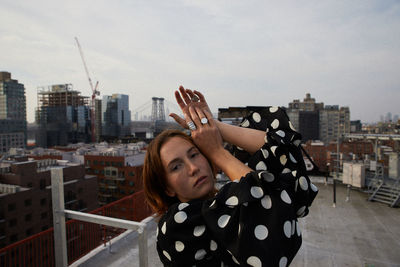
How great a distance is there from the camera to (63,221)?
3.53 meters

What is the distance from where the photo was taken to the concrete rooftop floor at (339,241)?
183 inches

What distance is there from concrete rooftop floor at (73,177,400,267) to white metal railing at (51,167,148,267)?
677 mm

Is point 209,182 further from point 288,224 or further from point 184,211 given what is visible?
point 288,224

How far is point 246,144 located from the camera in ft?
3.96

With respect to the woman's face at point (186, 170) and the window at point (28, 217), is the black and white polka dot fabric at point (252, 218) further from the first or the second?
the window at point (28, 217)

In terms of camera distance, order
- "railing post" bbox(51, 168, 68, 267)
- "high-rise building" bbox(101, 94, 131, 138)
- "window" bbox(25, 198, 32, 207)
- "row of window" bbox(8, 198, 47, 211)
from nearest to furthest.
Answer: "railing post" bbox(51, 168, 68, 267), "row of window" bbox(8, 198, 47, 211), "window" bbox(25, 198, 32, 207), "high-rise building" bbox(101, 94, 131, 138)

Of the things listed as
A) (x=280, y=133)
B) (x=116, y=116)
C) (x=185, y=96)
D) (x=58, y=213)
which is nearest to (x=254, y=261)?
(x=280, y=133)

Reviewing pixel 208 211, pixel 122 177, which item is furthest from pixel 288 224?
pixel 122 177

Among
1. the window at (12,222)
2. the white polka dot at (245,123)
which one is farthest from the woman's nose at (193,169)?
the window at (12,222)

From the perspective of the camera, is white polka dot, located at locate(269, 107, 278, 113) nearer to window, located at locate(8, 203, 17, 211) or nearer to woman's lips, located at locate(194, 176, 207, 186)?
woman's lips, located at locate(194, 176, 207, 186)

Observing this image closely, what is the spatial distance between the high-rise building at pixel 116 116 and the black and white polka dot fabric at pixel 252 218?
12652 cm

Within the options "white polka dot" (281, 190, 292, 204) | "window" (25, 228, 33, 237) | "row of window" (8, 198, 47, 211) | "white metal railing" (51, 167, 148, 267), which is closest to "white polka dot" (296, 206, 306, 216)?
"white polka dot" (281, 190, 292, 204)

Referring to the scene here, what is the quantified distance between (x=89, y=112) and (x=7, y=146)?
42.6 meters

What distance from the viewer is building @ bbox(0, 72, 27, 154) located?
81.0 m
